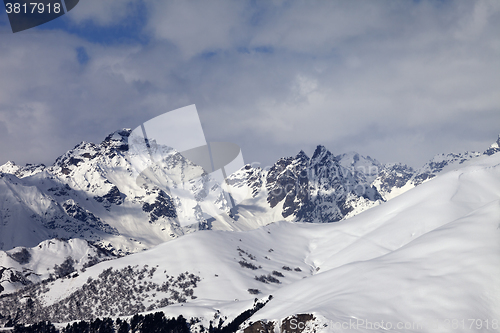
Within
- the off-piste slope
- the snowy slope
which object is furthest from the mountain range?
the snowy slope

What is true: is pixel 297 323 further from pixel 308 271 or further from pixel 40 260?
pixel 40 260

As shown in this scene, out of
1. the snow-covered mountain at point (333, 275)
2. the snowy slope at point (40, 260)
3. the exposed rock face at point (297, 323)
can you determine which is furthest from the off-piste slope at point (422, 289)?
the snowy slope at point (40, 260)

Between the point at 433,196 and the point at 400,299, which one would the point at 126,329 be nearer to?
the point at 400,299

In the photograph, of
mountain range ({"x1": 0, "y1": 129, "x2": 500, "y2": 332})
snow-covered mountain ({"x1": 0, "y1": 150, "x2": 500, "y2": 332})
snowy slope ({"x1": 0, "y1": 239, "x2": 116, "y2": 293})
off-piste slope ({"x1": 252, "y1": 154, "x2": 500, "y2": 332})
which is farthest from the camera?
snowy slope ({"x1": 0, "y1": 239, "x2": 116, "y2": 293})

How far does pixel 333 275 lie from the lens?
190ft

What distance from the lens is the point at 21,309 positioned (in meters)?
108

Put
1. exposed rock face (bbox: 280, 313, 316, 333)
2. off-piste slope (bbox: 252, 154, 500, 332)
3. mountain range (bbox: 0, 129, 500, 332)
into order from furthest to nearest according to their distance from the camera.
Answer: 1. mountain range (bbox: 0, 129, 500, 332)
2. exposed rock face (bbox: 280, 313, 316, 333)
3. off-piste slope (bbox: 252, 154, 500, 332)

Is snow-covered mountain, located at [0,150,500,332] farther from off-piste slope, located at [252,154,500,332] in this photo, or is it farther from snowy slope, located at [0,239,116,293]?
snowy slope, located at [0,239,116,293]

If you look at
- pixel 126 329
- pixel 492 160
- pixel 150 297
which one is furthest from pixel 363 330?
pixel 492 160

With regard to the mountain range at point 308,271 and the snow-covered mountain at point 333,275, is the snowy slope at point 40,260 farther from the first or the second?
the snow-covered mountain at point 333,275

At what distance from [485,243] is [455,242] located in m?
4.15

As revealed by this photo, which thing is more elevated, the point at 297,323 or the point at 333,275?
the point at 297,323

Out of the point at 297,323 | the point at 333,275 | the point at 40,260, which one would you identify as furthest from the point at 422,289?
the point at 40,260

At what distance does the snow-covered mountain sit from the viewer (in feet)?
128
